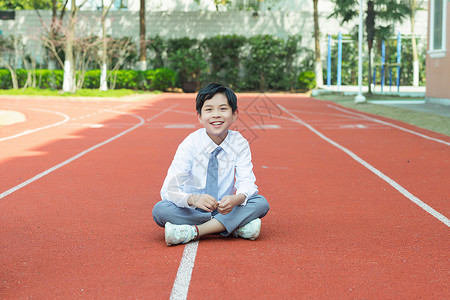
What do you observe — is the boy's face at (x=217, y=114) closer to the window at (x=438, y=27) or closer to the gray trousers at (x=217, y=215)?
the gray trousers at (x=217, y=215)

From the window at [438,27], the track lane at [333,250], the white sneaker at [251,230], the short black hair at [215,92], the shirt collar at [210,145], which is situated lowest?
the track lane at [333,250]

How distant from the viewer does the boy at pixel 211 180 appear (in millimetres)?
5367

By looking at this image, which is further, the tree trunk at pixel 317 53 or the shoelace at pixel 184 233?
the tree trunk at pixel 317 53

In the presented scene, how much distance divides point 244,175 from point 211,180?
274 mm

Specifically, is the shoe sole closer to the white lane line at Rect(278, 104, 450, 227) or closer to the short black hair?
the short black hair

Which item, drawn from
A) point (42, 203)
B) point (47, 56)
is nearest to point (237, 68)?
point (47, 56)

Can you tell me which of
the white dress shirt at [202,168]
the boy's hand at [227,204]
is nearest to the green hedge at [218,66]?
the white dress shirt at [202,168]

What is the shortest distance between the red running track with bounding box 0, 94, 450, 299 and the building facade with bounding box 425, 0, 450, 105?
10.7 metres

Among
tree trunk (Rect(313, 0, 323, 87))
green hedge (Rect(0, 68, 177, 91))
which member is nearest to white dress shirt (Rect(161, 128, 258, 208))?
green hedge (Rect(0, 68, 177, 91))

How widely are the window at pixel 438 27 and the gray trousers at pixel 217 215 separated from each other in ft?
61.8

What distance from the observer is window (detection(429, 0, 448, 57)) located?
22.8 meters

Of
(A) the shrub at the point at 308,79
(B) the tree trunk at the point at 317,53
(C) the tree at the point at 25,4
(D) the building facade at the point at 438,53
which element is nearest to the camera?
(D) the building facade at the point at 438,53

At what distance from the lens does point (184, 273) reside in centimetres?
453

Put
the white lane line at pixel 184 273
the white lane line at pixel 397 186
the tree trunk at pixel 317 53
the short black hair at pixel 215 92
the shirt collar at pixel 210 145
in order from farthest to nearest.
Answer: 1. the tree trunk at pixel 317 53
2. the white lane line at pixel 397 186
3. the shirt collar at pixel 210 145
4. the short black hair at pixel 215 92
5. the white lane line at pixel 184 273
